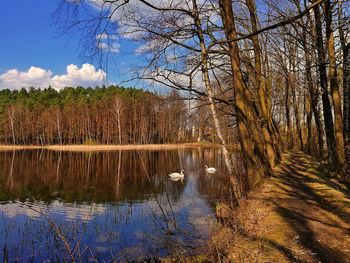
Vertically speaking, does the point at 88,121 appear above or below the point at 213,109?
above

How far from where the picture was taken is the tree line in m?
72.1

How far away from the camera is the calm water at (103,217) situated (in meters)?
8.93

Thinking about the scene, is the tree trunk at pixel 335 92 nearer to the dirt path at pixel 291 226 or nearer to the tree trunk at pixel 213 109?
the dirt path at pixel 291 226

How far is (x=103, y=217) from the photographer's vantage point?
13312 millimetres

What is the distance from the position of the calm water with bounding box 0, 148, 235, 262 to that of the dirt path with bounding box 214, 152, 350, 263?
3.37 feet

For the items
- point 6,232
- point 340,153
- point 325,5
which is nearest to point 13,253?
point 6,232

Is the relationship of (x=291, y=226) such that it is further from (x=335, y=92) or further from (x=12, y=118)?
(x=12, y=118)

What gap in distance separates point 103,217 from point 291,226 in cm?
817

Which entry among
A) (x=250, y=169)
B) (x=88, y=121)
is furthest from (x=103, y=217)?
(x=88, y=121)

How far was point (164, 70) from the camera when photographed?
10.4 metres

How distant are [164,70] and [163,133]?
2507 inches

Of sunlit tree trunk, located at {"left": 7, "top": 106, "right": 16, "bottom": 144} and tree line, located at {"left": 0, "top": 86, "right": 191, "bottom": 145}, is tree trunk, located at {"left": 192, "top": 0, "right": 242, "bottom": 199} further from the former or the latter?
sunlit tree trunk, located at {"left": 7, "top": 106, "right": 16, "bottom": 144}

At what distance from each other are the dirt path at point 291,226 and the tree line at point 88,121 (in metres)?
57.3

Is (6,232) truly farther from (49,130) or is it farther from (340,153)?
(49,130)
